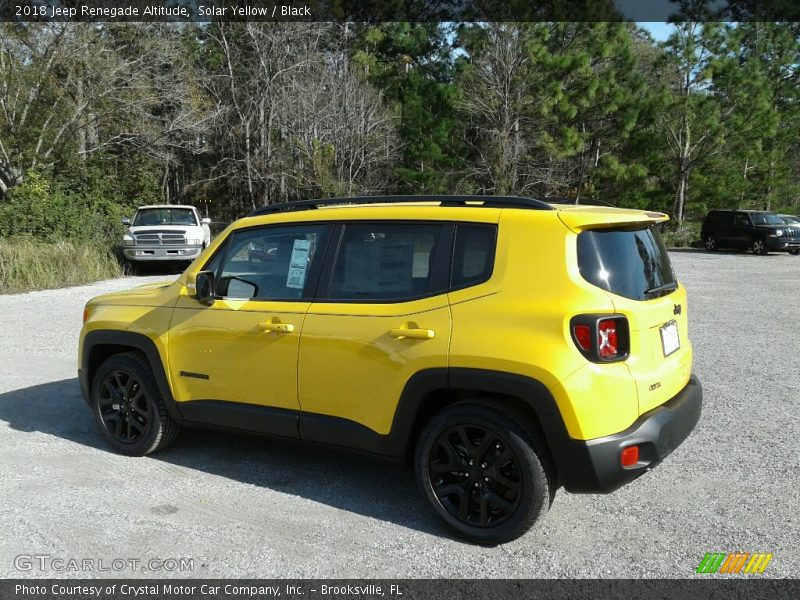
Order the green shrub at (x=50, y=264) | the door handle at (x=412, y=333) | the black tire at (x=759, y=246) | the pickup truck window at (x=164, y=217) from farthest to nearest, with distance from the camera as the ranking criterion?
the black tire at (x=759, y=246)
the pickup truck window at (x=164, y=217)
the green shrub at (x=50, y=264)
the door handle at (x=412, y=333)

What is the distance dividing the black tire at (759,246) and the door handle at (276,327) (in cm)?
2576

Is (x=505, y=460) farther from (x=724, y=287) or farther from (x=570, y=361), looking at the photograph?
(x=724, y=287)

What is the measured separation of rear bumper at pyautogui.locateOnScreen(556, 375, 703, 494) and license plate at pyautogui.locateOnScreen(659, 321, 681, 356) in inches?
13.2

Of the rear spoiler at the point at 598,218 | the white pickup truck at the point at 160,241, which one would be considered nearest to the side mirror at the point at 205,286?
the rear spoiler at the point at 598,218

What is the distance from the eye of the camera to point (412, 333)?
3.52m

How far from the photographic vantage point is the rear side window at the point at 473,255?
349 cm

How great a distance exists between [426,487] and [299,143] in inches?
1090

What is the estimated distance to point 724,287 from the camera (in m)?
15.3

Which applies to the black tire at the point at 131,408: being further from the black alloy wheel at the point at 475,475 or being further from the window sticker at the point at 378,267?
the black alloy wheel at the point at 475,475

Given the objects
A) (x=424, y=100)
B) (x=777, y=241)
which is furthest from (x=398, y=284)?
(x=424, y=100)

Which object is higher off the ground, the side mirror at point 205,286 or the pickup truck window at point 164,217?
the side mirror at point 205,286

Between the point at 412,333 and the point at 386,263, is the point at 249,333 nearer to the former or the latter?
the point at 386,263

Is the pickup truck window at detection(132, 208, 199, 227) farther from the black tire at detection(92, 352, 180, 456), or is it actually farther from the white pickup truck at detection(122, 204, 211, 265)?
the black tire at detection(92, 352, 180, 456)

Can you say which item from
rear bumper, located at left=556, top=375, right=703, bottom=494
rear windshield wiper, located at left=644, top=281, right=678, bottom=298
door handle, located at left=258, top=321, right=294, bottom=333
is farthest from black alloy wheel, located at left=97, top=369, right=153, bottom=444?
rear windshield wiper, located at left=644, top=281, right=678, bottom=298
